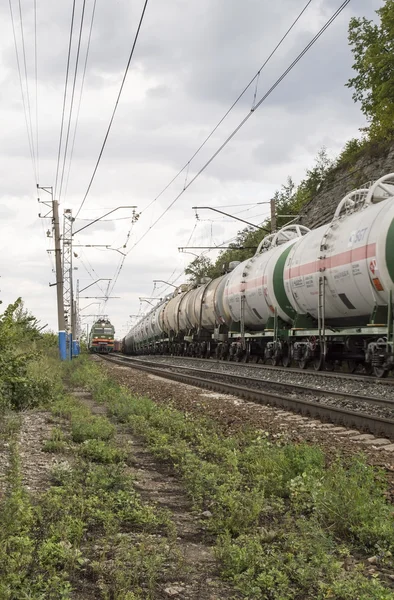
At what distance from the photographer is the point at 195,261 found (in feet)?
278

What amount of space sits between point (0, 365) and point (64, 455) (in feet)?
9.42

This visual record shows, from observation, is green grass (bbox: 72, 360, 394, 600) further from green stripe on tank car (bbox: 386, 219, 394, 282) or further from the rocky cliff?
→ the rocky cliff

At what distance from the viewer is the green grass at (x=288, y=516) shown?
361 cm

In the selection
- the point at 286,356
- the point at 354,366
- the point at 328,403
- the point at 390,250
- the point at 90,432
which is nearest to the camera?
the point at 90,432

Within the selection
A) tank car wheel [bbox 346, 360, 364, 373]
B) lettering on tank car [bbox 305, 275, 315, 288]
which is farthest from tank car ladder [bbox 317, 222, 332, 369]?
tank car wheel [bbox 346, 360, 364, 373]

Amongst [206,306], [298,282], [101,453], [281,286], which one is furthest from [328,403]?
[206,306]

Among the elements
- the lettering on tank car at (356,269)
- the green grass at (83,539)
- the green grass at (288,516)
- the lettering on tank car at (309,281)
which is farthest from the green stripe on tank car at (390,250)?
the green grass at (83,539)

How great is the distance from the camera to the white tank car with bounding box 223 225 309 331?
21406 mm

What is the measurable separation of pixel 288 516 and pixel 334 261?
38.7ft

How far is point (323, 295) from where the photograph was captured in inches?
661

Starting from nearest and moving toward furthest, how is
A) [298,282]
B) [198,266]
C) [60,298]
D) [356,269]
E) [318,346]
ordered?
[356,269] → [298,282] → [318,346] → [60,298] → [198,266]

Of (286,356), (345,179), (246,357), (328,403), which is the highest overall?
(345,179)

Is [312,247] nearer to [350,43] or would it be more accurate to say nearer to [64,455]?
[64,455]

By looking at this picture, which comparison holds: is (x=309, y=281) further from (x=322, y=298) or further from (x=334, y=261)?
(x=334, y=261)
